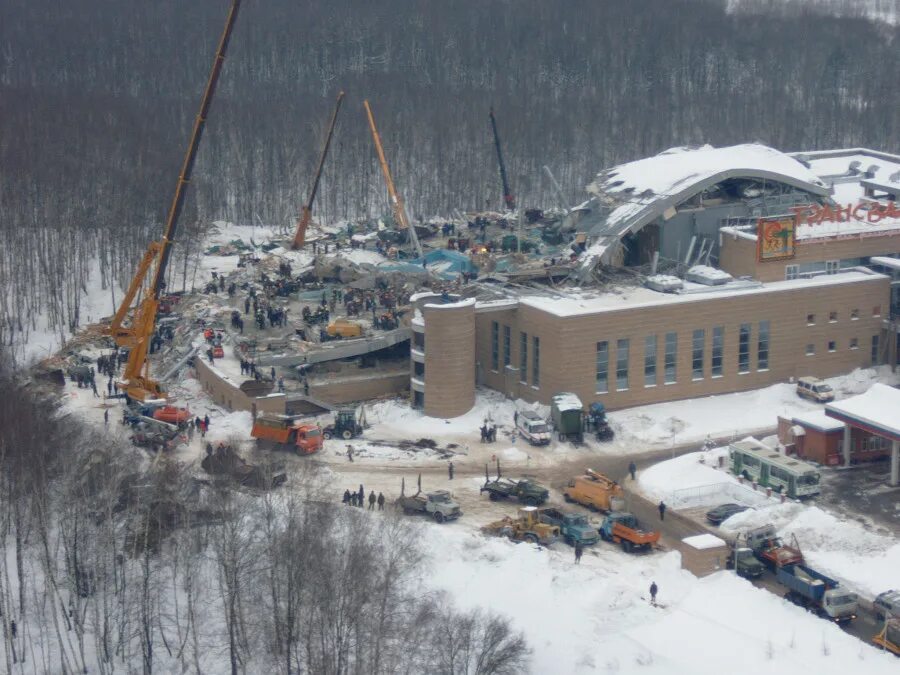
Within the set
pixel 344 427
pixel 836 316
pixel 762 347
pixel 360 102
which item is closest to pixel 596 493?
pixel 344 427

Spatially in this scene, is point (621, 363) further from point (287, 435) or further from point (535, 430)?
point (287, 435)

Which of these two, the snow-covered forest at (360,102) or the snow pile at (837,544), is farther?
the snow-covered forest at (360,102)

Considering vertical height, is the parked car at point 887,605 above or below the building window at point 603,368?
below

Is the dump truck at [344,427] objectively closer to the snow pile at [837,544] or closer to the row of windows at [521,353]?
the row of windows at [521,353]

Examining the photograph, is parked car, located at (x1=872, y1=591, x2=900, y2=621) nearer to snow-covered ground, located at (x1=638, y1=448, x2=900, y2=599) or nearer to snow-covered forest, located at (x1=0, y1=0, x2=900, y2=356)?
snow-covered ground, located at (x1=638, y1=448, x2=900, y2=599)

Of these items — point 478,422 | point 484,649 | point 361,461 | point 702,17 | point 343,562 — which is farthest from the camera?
point 702,17

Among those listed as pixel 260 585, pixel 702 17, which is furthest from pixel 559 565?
pixel 702 17

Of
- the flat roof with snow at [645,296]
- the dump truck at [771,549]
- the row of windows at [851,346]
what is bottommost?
the dump truck at [771,549]

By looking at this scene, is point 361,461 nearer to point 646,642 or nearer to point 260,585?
point 260,585

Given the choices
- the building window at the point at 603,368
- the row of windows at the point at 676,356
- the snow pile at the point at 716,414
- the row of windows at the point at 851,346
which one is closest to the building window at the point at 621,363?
the row of windows at the point at 676,356
